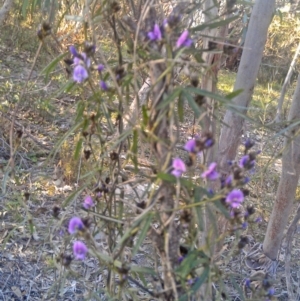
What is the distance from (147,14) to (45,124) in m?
2.88

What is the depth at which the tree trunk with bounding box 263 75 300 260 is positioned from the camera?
1.98 m

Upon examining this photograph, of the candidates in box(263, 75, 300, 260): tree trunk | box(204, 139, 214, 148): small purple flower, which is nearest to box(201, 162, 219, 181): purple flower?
box(204, 139, 214, 148): small purple flower

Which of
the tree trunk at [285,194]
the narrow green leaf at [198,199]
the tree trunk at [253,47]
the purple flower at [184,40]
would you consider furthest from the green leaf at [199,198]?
the tree trunk at [285,194]

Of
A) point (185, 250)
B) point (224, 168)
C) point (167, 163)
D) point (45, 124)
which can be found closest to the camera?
point (167, 163)

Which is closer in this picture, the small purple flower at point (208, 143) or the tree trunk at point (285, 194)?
the small purple flower at point (208, 143)

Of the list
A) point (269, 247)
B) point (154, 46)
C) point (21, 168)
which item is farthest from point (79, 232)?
point (21, 168)

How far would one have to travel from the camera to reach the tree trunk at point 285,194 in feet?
6.49

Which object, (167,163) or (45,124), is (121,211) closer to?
(167,163)

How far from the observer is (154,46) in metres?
0.83

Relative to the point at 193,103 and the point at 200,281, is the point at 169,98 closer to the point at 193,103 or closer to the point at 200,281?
the point at 193,103

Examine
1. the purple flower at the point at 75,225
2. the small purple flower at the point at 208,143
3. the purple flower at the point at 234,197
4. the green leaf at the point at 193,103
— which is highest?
the green leaf at the point at 193,103

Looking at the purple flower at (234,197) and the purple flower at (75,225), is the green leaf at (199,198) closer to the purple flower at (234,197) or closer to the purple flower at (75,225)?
the purple flower at (234,197)

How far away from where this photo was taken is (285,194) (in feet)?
6.86

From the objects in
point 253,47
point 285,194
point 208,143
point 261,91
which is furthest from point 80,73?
point 261,91
